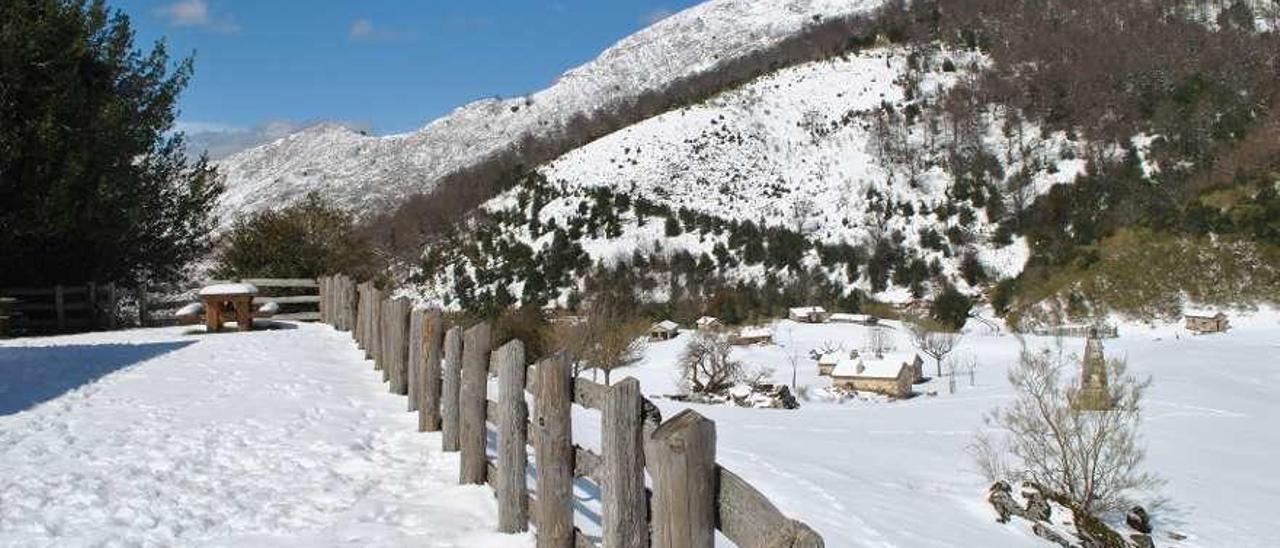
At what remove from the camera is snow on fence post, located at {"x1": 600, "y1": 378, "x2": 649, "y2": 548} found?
416 centimetres

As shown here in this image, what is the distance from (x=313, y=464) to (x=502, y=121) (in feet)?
448

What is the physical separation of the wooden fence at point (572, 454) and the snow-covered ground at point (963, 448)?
236 inches

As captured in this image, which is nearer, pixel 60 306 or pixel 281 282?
pixel 60 306

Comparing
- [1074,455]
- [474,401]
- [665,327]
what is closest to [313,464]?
[474,401]


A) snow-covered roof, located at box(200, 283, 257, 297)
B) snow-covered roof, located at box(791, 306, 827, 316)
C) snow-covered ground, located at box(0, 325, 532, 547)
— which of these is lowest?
snow-covered roof, located at box(791, 306, 827, 316)

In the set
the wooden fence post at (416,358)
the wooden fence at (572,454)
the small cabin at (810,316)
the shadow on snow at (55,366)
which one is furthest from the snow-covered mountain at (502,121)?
the wooden fence at (572,454)

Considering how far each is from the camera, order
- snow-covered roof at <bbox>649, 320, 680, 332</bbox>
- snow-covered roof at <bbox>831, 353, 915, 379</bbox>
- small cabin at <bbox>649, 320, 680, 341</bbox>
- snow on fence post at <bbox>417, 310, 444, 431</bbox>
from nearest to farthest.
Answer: snow on fence post at <bbox>417, 310, 444, 431</bbox>
snow-covered roof at <bbox>831, 353, 915, 379</bbox>
small cabin at <bbox>649, 320, 680, 341</bbox>
snow-covered roof at <bbox>649, 320, 680, 332</bbox>

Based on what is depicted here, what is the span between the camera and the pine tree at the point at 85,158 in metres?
18.6

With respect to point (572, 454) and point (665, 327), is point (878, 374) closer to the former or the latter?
point (665, 327)

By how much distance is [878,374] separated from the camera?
47562 millimetres

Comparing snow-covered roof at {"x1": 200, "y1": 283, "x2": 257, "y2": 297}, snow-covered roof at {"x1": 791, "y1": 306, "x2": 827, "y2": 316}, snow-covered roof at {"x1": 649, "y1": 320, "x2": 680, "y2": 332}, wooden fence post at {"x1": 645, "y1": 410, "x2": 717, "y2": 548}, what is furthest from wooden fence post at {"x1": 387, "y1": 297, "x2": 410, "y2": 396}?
snow-covered roof at {"x1": 791, "y1": 306, "x2": 827, "y2": 316}

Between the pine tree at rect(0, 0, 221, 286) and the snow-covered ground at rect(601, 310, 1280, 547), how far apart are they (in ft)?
47.1

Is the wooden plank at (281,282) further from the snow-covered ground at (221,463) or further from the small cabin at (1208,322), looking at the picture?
the small cabin at (1208,322)

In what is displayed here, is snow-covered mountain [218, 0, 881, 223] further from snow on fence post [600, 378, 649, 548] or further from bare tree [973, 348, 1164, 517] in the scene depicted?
snow on fence post [600, 378, 649, 548]
